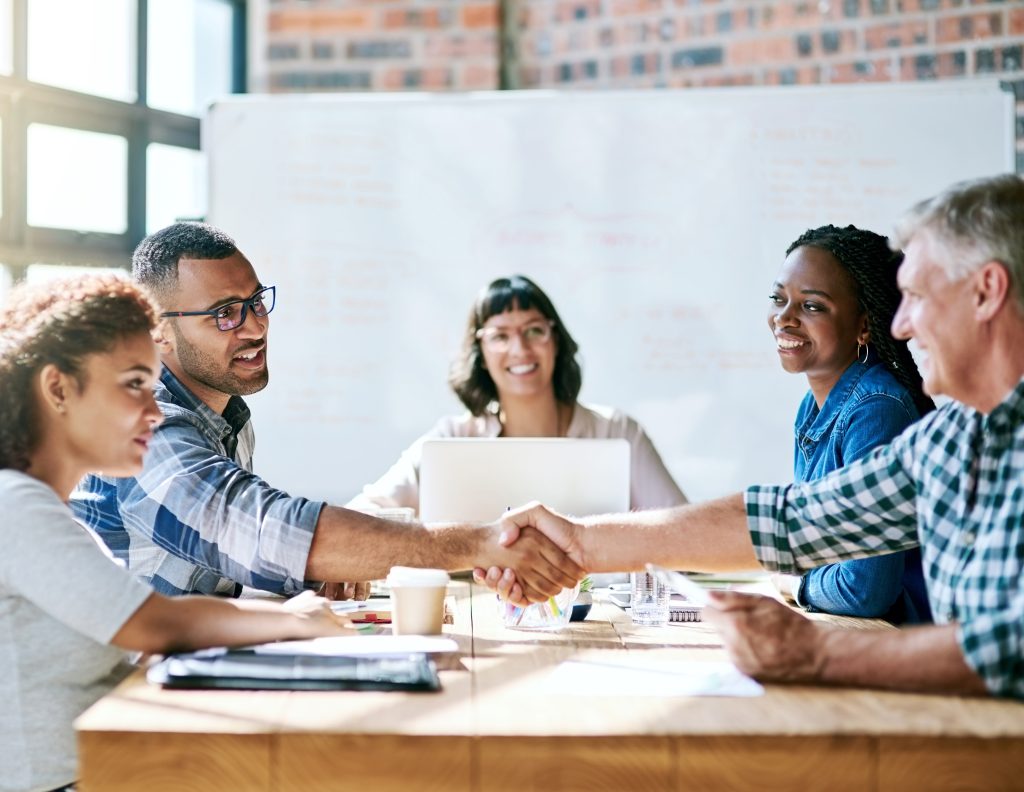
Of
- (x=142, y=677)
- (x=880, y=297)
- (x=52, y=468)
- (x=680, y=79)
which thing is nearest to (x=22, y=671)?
(x=142, y=677)

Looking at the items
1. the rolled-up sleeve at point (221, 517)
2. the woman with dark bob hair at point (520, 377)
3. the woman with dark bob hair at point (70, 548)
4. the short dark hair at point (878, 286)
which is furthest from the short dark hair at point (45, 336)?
the woman with dark bob hair at point (520, 377)

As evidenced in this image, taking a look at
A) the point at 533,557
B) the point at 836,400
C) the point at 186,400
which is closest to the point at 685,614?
the point at 533,557

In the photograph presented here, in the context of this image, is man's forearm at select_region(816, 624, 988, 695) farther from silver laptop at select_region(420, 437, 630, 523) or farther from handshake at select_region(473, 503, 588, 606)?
silver laptop at select_region(420, 437, 630, 523)

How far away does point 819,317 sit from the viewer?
2.28m

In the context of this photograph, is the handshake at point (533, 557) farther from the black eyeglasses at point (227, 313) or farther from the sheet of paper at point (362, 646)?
the black eyeglasses at point (227, 313)

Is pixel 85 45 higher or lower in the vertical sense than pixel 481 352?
higher

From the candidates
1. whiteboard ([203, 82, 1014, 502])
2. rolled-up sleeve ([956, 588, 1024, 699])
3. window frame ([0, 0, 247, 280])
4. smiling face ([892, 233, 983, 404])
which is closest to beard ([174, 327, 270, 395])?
smiling face ([892, 233, 983, 404])

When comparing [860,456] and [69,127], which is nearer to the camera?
[860,456]

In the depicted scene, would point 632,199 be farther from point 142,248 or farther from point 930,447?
point 930,447

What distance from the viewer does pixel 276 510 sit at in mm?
1817

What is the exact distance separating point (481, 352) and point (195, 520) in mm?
1648

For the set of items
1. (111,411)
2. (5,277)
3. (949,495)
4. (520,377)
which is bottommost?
(949,495)

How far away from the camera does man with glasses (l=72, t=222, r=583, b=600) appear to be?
5.97 feet

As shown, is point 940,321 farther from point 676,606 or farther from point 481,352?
point 481,352
